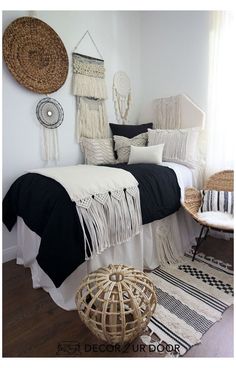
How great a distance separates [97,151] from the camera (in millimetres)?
2363

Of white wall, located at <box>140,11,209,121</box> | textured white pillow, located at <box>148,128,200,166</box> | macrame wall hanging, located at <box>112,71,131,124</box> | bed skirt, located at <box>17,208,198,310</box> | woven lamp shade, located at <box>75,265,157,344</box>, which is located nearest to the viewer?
woven lamp shade, located at <box>75,265,157,344</box>

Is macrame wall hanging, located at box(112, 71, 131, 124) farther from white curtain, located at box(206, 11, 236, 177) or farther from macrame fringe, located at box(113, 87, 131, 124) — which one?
white curtain, located at box(206, 11, 236, 177)

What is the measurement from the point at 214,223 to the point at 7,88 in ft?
6.32

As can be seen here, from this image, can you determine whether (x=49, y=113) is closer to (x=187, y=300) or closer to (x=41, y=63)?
(x=41, y=63)

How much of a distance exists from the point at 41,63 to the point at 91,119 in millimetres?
686

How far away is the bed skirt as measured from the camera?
1479mm

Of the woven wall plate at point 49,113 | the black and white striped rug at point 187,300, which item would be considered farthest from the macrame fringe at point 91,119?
the black and white striped rug at point 187,300

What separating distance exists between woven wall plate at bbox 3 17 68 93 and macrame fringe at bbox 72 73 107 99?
0.14 m

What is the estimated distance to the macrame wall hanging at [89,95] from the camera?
2.35 meters

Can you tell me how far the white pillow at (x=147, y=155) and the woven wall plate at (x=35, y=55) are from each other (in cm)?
94

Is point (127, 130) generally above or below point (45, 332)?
above

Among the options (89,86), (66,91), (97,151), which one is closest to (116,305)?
(97,151)

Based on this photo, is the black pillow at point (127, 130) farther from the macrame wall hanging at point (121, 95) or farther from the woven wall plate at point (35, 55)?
the woven wall plate at point (35, 55)

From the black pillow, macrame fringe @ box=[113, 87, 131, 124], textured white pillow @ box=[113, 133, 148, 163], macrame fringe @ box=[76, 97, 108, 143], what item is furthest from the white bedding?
macrame fringe @ box=[113, 87, 131, 124]
